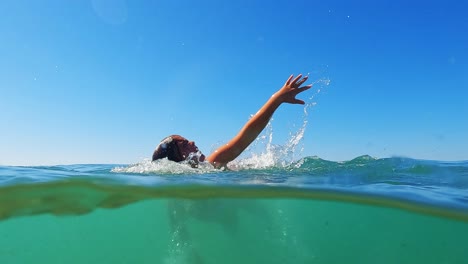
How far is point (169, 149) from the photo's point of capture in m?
7.49

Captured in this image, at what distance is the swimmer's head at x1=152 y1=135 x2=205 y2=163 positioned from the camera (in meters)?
7.46

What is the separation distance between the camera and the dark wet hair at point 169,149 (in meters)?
7.46

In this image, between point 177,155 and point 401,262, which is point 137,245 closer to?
point 177,155

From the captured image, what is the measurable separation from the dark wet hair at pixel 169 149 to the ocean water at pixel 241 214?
20 centimetres

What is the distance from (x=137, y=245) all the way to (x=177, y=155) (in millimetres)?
4028

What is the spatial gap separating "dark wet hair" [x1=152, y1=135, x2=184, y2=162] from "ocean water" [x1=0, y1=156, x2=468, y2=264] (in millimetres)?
195

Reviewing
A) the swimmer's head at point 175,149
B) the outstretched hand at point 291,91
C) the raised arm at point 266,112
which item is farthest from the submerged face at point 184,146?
the outstretched hand at point 291,91

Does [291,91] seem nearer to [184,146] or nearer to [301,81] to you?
[301,81]

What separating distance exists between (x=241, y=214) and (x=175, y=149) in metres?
2.64

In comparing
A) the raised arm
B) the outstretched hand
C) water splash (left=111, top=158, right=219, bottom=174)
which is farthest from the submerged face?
the outstretched hand

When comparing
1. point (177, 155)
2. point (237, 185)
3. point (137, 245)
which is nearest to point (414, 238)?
point (237, 185)

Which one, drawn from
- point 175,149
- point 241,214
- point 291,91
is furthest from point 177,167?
point 291,91

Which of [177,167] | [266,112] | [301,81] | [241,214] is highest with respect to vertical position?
[301,81]

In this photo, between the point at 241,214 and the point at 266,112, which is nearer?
the point at 266,112
